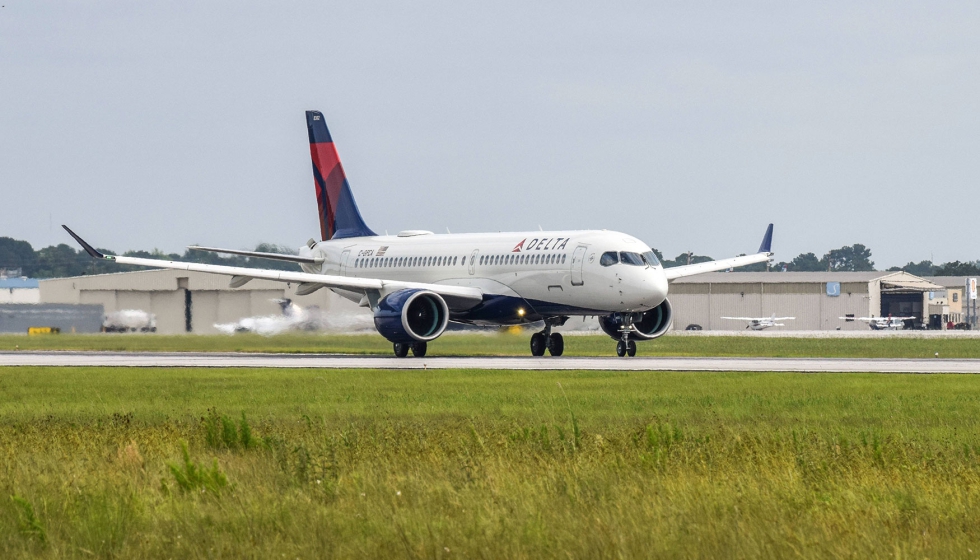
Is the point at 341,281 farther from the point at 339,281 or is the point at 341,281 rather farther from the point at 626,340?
the point at 626,340

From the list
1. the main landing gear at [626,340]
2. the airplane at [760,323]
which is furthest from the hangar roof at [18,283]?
the main landing gear at [626,340]

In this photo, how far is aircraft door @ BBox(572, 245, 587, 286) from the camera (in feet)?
138

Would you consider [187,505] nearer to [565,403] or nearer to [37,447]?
[37,447]

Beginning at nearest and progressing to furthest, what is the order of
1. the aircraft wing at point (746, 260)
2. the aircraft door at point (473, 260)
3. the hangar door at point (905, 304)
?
the aircraft door at point (473, 260), the aircraft wing at point (746, 260), the hangar door at point (905, 304)

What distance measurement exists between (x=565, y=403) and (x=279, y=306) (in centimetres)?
3083

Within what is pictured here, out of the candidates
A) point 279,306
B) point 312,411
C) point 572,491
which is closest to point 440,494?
point 572,491

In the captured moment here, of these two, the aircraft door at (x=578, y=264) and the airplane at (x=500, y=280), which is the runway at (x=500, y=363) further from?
the aircraft door at (x=578, y=264)

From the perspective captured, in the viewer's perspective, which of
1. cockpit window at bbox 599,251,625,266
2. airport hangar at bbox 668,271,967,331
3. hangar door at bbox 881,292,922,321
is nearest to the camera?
cockpit window at bbox 599,251,625,266

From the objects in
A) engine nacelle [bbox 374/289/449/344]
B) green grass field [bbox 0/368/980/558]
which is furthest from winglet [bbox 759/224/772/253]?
green grass field [bbox 0/368/980/558]

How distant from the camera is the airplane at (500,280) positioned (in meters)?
41.6

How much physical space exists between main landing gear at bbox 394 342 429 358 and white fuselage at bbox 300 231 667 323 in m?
3.17

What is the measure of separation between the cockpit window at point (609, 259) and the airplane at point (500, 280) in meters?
0.04

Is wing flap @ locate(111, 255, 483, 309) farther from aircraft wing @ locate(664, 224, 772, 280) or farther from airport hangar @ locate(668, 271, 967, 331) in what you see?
airport hangar @ locate(668, 271, 967, 331)

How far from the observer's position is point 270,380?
101 ft
